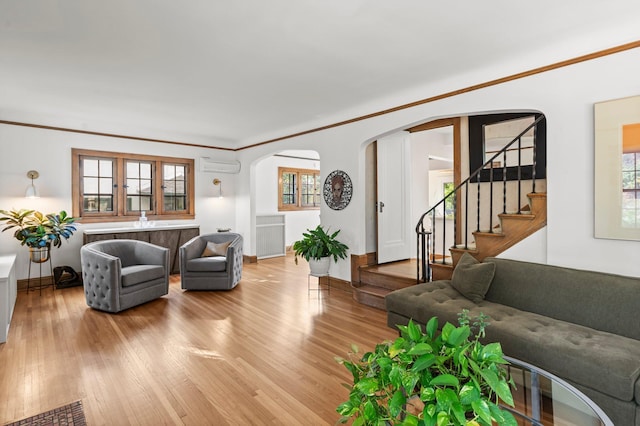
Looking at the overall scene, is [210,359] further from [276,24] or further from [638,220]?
[638,220]

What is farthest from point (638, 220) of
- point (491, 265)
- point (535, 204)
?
point (491, 265)

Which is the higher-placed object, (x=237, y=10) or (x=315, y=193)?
(x=237, y=10)

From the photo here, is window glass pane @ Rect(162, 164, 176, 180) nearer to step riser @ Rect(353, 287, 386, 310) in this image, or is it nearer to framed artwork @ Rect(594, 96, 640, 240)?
step riser @ Rect(353, 287, 386, 310)

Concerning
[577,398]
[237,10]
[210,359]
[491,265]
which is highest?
[237,10]

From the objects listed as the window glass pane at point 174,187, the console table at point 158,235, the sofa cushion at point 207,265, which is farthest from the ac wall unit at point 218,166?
the sofa cushion at point 207,265

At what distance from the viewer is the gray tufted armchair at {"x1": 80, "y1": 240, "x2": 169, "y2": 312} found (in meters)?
3.98

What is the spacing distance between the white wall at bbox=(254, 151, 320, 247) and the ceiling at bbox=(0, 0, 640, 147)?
355 centimetres

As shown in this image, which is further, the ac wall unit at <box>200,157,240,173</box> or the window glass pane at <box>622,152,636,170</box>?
the ac wall unit at <box>200,157,240,173</box>

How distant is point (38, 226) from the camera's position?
485 centimetres

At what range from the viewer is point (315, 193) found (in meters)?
9.45

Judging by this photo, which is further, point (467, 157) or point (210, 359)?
point (467, 157)

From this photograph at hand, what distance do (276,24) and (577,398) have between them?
281 cm

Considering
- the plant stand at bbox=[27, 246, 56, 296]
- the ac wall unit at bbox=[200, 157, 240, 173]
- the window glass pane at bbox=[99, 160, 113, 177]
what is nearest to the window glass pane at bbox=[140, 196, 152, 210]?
the window glass pane at bbox=[99, 160, 113, 177]

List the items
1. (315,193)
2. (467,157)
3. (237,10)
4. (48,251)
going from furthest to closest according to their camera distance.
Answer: (315,193) → (48,251) → (467,157) → (237,10)
